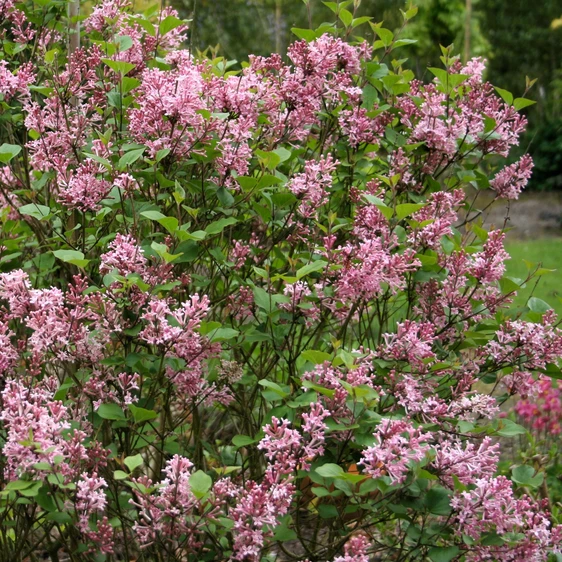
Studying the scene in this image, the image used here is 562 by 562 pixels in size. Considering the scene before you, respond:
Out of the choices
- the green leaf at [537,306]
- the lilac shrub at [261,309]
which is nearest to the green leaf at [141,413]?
the lilac shrub at [261,309]

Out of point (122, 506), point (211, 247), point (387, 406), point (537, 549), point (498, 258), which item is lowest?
point (122, 506)

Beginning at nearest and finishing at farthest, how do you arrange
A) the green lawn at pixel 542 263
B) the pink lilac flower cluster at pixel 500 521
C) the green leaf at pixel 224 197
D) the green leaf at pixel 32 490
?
the green leaf at pixel 32 490 < the pink lilac flower cluster at pixel 500 521 < the green leaf at pixel 224 197 < the green lawn at pixel 542 263

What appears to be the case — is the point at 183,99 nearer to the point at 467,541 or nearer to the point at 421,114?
the point at 421,114

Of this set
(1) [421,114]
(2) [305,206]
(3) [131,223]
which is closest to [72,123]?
(3) [131,223]

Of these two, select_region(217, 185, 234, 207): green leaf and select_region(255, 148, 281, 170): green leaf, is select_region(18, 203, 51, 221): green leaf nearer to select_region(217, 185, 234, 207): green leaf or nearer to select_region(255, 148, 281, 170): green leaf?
select_region(217, 185, 234, 207): green leaf

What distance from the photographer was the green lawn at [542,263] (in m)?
10.5

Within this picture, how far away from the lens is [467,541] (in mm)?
2125

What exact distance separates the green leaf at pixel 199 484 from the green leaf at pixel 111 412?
17.1 inches

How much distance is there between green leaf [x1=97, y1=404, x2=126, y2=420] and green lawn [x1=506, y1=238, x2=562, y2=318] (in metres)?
8.01

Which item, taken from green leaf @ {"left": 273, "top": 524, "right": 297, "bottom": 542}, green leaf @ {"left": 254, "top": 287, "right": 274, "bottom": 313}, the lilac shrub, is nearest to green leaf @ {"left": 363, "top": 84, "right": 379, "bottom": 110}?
the lilac shrub

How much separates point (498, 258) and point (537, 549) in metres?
0.92

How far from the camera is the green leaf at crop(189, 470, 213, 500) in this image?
6.06 feet

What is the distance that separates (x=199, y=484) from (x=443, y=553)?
2.58 ft

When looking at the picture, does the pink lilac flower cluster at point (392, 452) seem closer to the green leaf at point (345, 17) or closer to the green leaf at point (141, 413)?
the green leaf at point (141, 413)
